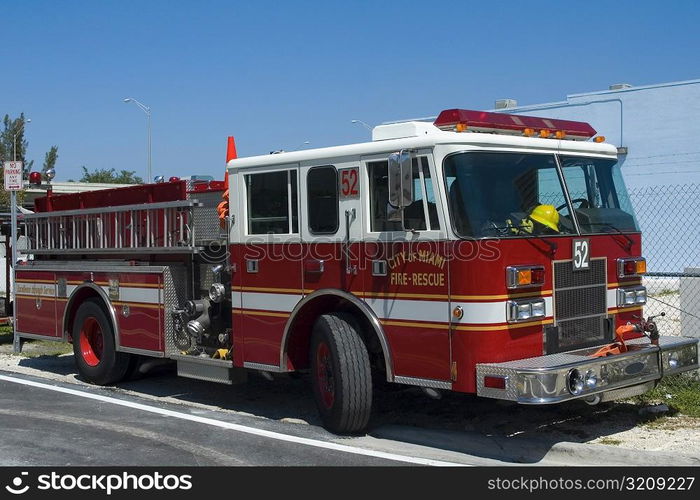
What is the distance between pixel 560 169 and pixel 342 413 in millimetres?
2751

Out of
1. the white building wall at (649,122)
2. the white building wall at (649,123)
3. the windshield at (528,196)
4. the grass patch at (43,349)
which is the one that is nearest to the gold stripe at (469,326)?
the windshield at (528,196)

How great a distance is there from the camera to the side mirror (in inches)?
263

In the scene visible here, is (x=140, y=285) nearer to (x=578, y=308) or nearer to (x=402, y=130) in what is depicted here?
(x=402, y=130)

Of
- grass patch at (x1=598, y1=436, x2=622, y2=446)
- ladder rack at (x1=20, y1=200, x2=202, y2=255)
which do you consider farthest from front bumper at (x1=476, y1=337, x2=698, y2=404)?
ladder rack at (x1=20, y1=200, x2=202, y2=255)

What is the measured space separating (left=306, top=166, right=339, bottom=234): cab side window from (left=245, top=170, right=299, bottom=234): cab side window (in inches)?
7.4

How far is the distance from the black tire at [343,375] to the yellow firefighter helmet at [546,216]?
1.75 meters

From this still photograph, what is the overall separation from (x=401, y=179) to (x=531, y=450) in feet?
7.81

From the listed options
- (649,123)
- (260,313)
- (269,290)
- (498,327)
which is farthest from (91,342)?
(649,123)

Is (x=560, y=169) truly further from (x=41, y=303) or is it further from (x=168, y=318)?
(x=41, y=303)

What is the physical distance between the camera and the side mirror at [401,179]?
6.69 metres

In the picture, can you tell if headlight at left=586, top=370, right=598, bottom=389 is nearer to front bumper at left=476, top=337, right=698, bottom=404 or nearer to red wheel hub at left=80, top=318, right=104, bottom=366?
front bumper at left=476, top=337, right=698, bottom=404

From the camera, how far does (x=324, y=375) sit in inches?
301

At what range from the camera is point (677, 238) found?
22.0 m
